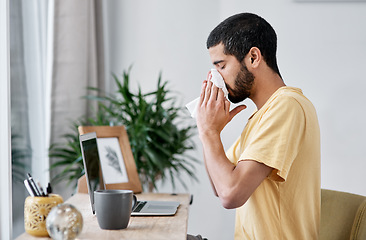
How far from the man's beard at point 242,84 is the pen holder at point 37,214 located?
1.95 ft

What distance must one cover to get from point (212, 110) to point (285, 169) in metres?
0.29

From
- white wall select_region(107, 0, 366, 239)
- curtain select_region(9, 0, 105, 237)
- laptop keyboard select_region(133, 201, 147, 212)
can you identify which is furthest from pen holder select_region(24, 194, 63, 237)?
white wall select_region(107, 0, 366, 239)

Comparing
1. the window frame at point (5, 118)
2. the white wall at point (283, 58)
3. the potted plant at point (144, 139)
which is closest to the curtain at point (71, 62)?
the potted plant at point (144, 139)

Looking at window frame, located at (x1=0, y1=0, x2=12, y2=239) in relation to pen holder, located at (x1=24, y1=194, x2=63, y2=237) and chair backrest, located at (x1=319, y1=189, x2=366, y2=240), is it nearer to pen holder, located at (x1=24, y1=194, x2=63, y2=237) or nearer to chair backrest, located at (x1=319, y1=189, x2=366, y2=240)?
pen holder, located at (x1=24, y1=194, x2=63, y2=237)

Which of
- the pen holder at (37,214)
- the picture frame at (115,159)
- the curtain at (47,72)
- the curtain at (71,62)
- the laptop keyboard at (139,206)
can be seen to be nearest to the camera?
the pen holder at (37,214)

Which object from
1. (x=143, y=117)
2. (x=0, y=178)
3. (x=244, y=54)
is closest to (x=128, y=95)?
(x=143, y=117)

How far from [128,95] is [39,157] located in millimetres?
537

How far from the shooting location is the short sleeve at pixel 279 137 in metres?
1.10

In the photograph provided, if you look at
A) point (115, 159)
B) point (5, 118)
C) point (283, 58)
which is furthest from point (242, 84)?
point (283, 58)

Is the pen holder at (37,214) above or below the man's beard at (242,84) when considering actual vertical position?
below

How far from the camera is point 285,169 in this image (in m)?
→ 1.10

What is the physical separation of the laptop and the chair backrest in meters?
0.49

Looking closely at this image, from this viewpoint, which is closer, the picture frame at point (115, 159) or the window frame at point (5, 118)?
the window frame at point (5, 118)

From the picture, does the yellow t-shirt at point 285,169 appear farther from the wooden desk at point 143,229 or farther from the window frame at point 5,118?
the window frame at point 5,118
